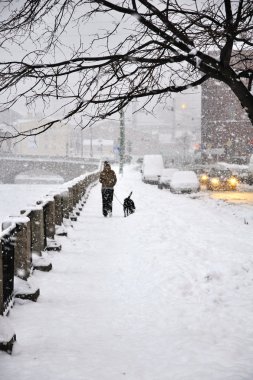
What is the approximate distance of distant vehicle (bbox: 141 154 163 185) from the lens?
105 ft

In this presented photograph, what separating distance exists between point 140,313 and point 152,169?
28024 mm

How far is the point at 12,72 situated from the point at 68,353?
9.69ft

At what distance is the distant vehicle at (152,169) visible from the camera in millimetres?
32094

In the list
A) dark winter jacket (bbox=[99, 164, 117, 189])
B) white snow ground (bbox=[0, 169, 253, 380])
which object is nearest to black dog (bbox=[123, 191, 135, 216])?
dark winter jacket (bbox=[99, 164, 117, 189])

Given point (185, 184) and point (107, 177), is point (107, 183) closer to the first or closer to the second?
point (107, 177)

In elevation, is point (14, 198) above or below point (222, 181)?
below

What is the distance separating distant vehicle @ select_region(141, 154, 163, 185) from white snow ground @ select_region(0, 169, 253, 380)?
2279 centimetres

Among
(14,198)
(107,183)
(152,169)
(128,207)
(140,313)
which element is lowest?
(14,198)

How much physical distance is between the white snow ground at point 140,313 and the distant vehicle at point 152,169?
74.8 ft

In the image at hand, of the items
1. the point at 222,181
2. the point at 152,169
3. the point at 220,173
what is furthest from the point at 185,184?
the point at 152,169

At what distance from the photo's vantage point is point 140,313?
5.03 meters

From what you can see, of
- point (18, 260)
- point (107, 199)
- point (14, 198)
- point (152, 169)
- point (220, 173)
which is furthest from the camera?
point (14, 198)

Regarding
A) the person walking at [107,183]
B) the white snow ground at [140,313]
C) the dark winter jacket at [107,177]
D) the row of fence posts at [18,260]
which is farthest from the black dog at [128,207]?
the row of fence posts at [18,260]

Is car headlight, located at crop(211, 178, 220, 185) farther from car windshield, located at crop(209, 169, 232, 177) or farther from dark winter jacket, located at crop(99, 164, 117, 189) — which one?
dark winter jacket, located at crop(99, 164, 117, 189)
